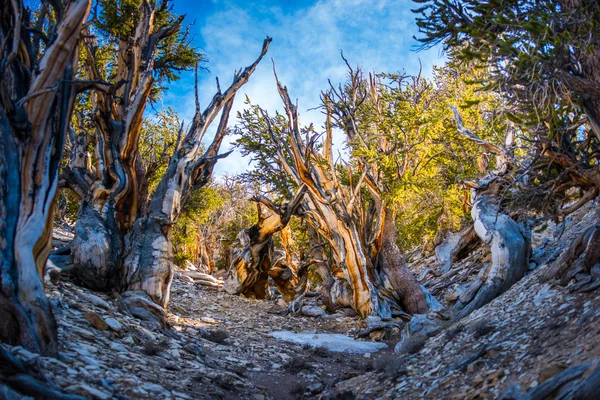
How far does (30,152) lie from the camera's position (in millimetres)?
3432

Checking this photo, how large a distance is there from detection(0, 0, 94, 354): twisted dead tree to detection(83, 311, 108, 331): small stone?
939 millimetres

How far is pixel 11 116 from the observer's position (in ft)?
10.8

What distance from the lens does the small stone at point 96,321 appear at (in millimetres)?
4133

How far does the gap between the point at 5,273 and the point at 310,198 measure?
7355 mm

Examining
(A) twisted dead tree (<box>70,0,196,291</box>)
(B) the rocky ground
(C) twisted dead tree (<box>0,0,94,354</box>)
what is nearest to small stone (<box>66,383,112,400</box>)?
(B) the rocky ground

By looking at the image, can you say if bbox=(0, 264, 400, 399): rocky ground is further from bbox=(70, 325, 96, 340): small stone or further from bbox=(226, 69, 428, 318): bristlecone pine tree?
bbox=(226, 69, 428, 318): bristlecone pine tree

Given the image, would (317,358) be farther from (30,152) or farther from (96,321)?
(30,152)

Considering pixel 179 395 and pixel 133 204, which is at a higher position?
pixel 133 204

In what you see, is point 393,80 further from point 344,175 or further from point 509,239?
point 509,239

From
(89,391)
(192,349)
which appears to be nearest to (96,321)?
(192,349)

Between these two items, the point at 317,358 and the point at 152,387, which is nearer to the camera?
the point at 152,387

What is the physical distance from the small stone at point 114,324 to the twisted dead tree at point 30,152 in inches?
41.9

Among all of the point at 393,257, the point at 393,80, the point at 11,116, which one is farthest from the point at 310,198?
the point at 11,116

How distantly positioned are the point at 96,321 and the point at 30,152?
68.9 inches
